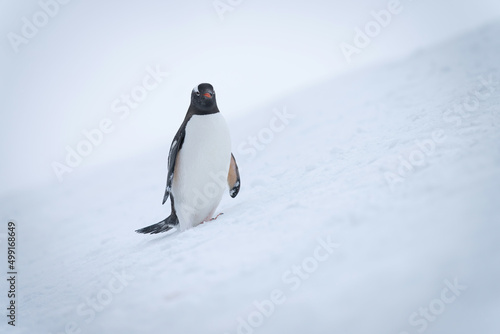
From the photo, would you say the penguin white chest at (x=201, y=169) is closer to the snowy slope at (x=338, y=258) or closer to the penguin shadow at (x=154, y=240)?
the penguin shadow at (x=154, y=240)

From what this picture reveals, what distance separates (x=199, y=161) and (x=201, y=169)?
4 cm

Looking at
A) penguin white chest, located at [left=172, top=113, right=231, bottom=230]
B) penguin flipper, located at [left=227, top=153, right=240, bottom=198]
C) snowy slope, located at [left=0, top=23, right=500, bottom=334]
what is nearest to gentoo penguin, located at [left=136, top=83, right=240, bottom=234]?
penguin white chest, located at [left=172, top=113, right=231, bottom=230]

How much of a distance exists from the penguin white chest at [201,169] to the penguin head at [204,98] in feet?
0.14

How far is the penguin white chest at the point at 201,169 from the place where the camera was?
1.98 meters

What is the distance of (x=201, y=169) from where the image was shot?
2.02 metres

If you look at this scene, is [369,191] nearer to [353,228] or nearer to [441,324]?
[353,228]

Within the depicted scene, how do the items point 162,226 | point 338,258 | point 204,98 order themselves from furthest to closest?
point 162,226 → point 204,98 → point 338,258

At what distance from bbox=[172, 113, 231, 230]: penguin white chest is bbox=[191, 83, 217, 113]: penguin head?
0.14ft

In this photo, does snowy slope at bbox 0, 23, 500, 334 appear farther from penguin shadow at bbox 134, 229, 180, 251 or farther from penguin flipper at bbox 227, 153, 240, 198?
penguin flipper at bbox 227, 153, 240, 198

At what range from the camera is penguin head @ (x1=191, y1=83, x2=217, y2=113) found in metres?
1.96

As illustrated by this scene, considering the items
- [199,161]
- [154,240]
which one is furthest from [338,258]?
[154,240]

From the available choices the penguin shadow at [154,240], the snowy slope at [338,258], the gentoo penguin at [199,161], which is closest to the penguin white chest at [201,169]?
the gentoo penguin at [199,161]

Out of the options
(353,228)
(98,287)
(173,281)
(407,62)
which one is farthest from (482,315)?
(407,62)

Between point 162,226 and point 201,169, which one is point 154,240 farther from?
point 201,169
